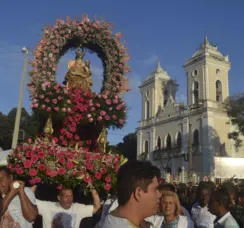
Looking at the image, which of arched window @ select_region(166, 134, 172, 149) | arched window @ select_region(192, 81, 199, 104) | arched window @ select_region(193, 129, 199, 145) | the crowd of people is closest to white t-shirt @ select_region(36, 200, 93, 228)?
the crowd of people

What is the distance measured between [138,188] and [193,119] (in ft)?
140

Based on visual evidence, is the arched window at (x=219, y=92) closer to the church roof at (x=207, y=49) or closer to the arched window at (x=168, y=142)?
the church roof at (x=207, y=49)

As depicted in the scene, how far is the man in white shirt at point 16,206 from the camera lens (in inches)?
126

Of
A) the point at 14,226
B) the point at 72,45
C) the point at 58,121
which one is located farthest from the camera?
the point at 72,45

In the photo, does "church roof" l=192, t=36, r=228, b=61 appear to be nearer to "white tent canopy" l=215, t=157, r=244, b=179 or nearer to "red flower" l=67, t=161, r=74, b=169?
"white tent canopy" l=215, t=157, r=244, b=179

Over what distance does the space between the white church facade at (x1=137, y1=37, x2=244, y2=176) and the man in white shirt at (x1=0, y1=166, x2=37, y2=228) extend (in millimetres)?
34653

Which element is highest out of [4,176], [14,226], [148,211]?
→ [4,176]

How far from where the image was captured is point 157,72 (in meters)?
52.8

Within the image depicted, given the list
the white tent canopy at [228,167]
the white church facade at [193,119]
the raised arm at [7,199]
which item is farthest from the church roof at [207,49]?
the raised arm at [7,199]

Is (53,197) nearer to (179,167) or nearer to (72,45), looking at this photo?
(72,45)

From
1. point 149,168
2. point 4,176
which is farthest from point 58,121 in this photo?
point 149,168

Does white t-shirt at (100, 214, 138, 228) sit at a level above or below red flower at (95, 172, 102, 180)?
below

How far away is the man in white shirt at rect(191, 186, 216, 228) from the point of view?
515cm

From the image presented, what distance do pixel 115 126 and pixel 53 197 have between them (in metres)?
1.75
